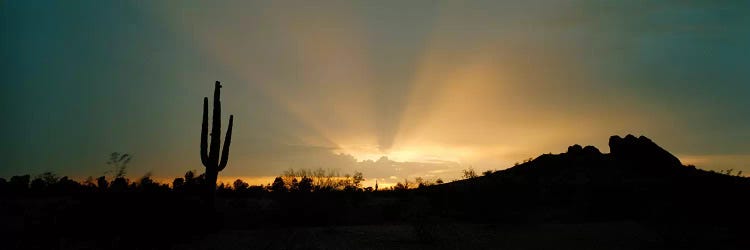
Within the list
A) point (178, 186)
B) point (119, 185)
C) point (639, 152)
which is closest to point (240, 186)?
point (178, 186)

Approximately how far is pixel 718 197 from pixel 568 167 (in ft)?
54.7

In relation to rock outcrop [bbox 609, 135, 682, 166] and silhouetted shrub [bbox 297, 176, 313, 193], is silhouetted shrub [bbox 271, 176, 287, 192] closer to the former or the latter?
silhouetted shrub [bbox 297, 176, 313, 193]

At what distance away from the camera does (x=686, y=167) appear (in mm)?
34781

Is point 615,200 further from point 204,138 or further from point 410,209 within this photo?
point 204,138

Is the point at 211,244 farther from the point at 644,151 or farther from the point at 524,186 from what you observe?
the point at 644,151

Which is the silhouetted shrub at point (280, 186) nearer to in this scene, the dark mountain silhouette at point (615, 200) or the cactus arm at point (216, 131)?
the cactus arm at point (216, 131)

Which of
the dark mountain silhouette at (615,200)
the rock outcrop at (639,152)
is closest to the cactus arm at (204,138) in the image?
the dark mountain silhouette at (615,200)

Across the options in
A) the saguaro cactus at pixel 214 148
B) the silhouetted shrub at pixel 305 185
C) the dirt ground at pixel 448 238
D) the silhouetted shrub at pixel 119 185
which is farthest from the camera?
the silhouetted shrub at pixel 305 185

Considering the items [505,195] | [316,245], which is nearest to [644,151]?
[505,195]

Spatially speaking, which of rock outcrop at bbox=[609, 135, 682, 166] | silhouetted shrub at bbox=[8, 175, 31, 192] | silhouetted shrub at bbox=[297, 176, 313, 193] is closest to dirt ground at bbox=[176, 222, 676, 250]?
silhouetted shrub at bbox=[297, 176, 313, 193]

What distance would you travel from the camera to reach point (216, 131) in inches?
825

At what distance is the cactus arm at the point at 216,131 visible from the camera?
20625mm

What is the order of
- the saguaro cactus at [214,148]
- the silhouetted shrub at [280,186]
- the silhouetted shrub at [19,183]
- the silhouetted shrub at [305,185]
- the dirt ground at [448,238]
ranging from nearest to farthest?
the dirt ground at [448,238] → the saguaro cactus at [214,148] → the silhouetted shrub at [305,185] → the silhouetted shrub at [280,186] → the silhouetted shrub at [19,183]

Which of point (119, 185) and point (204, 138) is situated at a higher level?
point (204, 138)
